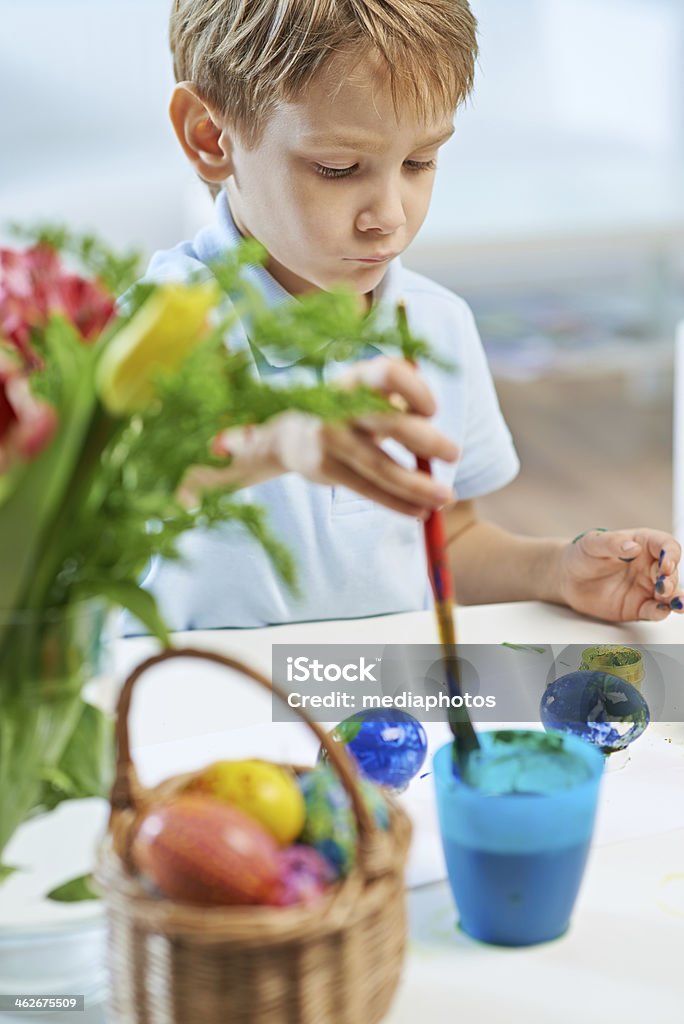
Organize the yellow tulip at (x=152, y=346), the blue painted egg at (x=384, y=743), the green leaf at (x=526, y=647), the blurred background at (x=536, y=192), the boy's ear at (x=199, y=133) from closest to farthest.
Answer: the yellow tulip at (x=152, y=346), the blue painted egg at (x=384, y=743), the green leaf at (x=526, y=647), the boy's ear at (x=199, y=133), the blurred background at (x=536, y=192)

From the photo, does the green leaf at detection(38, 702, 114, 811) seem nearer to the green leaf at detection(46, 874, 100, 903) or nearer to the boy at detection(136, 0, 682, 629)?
the green leaf at detection(46, 874, 100, 903)

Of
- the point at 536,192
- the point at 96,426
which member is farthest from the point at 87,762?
the point at 536,192

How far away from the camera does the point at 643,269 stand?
3.19 meters

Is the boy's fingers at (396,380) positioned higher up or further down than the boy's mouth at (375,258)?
higher up

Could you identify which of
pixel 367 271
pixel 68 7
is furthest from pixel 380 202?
pixel 68 7

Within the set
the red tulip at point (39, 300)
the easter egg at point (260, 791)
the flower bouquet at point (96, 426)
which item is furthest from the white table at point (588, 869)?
the red tulip at point (39, 300)

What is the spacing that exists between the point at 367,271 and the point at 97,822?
59cm

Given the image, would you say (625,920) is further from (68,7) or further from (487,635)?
(68,7)

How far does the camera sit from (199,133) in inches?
39.5

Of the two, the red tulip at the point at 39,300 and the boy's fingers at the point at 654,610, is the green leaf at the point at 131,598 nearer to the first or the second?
the red tulip at the point at 39,300

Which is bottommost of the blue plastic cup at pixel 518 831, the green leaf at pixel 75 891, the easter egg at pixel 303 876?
the blue plastic cup at pixel 518 831

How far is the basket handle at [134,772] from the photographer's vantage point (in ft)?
1.52

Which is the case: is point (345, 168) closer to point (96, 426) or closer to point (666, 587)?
point (666, 587)

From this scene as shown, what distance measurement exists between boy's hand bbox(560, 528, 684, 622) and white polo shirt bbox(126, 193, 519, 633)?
207 mm
